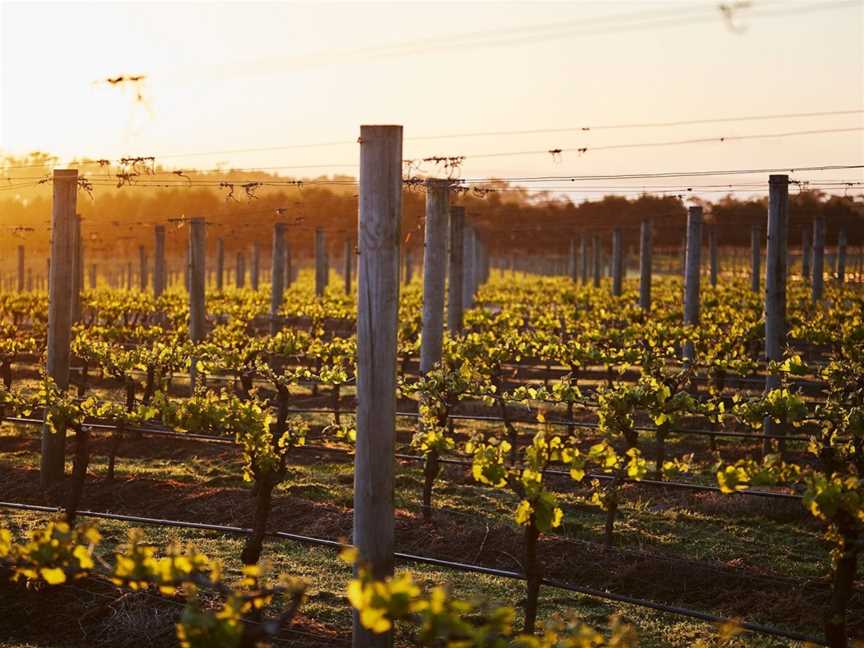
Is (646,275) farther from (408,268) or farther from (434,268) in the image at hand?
(408,268)

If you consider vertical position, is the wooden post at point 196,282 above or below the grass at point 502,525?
above

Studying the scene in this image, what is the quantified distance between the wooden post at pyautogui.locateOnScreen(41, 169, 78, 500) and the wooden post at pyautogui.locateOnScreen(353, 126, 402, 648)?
7.48 meters

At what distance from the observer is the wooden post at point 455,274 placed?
2081 cm

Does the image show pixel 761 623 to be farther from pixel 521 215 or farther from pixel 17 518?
pixel 521 215

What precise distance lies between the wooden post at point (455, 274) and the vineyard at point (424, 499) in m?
0.08

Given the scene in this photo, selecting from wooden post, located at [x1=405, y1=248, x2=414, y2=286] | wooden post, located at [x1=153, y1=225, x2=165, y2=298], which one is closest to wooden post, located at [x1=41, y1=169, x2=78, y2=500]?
wooden post, located at [x1=153, y1=225, x2=165, y2=298]

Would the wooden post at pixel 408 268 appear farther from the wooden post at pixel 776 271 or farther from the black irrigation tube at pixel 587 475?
the black irrigation tube at pixel 587 475

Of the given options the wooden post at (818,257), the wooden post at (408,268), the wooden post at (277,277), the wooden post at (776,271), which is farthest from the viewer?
the wooden post at (408,268)

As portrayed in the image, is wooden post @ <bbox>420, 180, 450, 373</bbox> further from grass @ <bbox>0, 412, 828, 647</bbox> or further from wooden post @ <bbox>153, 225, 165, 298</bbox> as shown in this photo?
wooden post @ <bbox>153, 225, 165, 298</bbox>

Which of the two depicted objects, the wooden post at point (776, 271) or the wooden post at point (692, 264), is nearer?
the wooden post at point (776, 271)

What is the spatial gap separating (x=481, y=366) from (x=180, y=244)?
63.9 m

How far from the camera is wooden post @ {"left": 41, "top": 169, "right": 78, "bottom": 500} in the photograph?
14008 millimetres

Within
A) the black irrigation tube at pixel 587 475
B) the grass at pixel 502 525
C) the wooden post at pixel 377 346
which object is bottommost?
the grass at pixel 502 525

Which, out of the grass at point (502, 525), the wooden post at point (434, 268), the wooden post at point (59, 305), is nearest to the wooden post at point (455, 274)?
the wooden post at point (434, 268)
